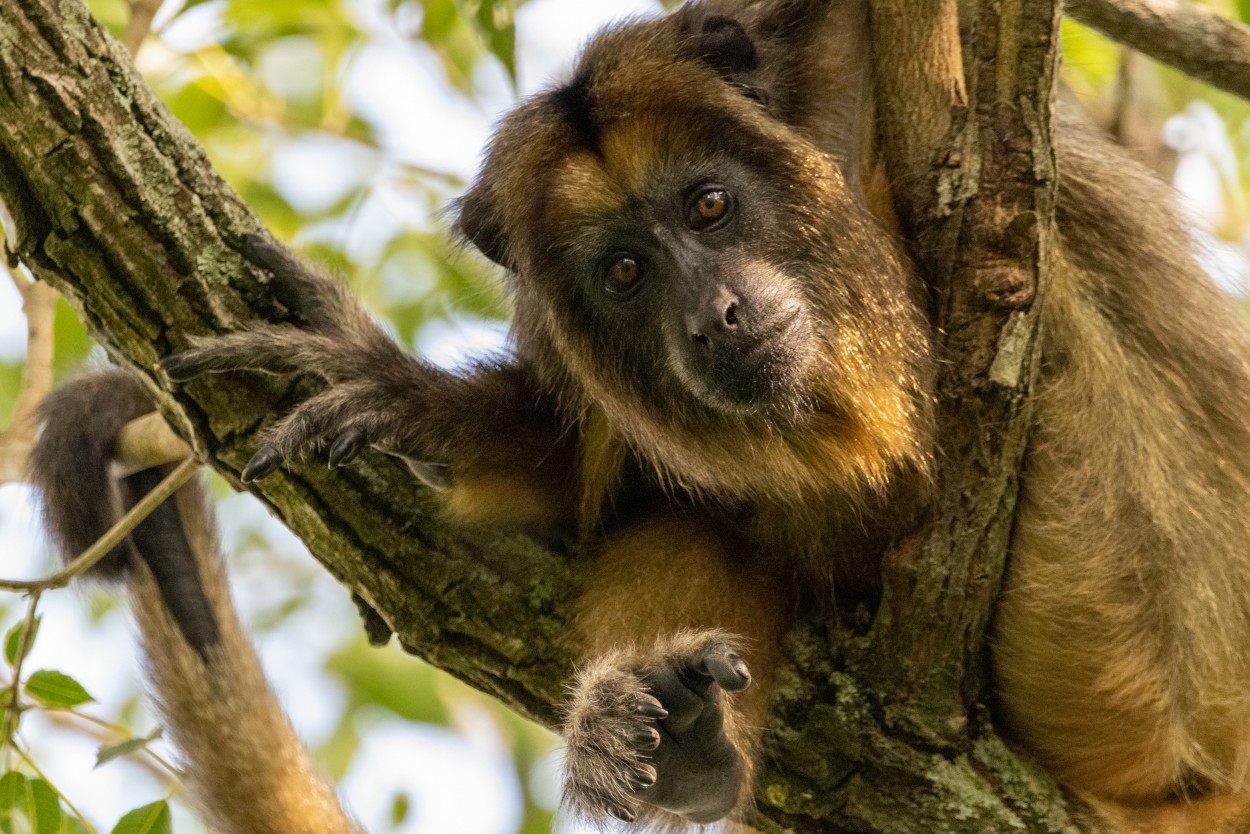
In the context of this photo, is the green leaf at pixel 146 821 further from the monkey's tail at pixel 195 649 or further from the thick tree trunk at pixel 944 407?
the monkey's tail at pixel 195 649

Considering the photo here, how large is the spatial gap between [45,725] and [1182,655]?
15.1 feet

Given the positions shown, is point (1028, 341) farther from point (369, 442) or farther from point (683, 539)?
point (369, 442)

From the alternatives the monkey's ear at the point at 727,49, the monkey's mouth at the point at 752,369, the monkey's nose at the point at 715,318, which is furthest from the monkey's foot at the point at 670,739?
the monkey's ear at the point at 727,49

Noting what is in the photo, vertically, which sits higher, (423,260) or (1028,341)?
(1028,341)

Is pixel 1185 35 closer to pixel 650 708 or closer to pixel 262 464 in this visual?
pixel 650 708

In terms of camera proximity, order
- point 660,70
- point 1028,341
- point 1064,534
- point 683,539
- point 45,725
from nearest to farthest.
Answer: point 1028,341 → point 1064,534 → point 660,70 → point 683,539 → point 45,725

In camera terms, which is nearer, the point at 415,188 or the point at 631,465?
the point at 631,465

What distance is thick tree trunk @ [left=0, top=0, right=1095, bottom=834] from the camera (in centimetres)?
306

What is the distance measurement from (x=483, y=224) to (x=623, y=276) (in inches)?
21.9

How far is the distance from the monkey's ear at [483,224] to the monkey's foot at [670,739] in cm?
131

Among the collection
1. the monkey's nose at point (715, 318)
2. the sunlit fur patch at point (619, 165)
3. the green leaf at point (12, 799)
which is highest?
the sunlit fur patch at point (619, 165)

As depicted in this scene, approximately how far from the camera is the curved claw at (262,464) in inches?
125

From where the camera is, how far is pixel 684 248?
3379mm

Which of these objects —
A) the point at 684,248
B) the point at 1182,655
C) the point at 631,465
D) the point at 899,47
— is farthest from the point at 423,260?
the point at 1182,655
